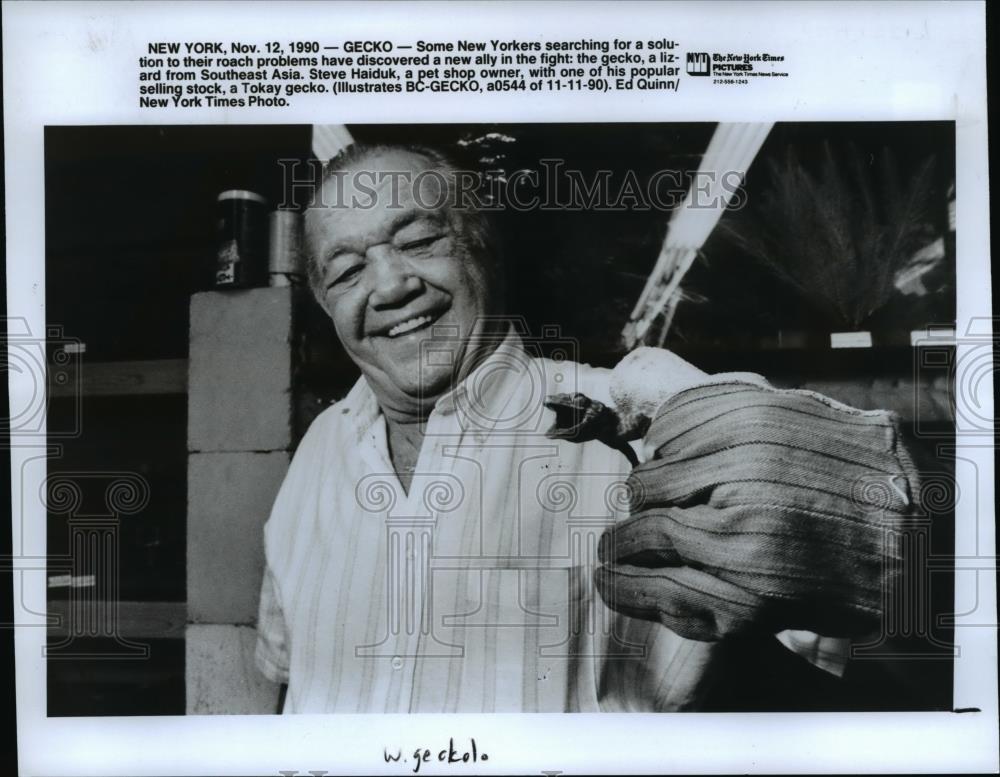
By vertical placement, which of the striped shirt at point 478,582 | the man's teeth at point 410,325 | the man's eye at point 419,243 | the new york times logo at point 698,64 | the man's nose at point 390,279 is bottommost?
the striped shirt at point 478,582

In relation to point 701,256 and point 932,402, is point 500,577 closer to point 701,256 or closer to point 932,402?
point 701,256

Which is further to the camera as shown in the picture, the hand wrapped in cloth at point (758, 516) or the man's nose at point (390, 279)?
the man's nose at point (390, 279)

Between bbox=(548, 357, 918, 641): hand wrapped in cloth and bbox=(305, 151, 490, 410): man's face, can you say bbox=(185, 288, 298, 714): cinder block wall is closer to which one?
bbox=(305, 151, 490, 410): man's face

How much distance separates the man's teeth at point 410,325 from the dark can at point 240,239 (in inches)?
19.1

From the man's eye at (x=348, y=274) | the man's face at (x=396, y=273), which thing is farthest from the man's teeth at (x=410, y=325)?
the man's eye at (x=348, y=274)

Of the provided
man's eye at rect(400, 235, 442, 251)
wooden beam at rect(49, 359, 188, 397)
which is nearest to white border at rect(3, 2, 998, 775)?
wooden beam at rect(49, 359, 188, 397)

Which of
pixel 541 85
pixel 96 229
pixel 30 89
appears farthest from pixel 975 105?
pixel 30 89

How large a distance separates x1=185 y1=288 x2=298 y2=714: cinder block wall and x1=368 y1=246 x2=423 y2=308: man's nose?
0.28 meters

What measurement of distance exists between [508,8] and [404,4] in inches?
13.3

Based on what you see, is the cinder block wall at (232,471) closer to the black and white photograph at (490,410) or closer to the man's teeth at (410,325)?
the black and white photograph at (490,410)

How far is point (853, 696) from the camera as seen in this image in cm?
292

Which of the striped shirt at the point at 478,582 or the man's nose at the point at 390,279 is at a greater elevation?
the man's nose at the point at 390,279

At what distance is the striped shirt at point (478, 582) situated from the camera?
9.43 feet

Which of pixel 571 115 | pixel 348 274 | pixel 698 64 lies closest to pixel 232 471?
pixel 348 274
